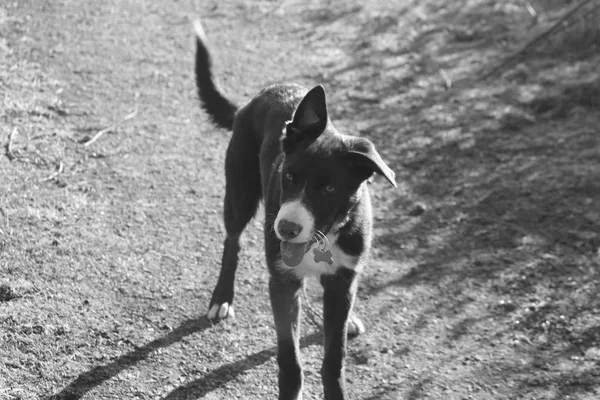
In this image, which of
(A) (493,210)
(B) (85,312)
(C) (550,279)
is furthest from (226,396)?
(A) (493,210)

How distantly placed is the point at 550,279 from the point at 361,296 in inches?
55.5

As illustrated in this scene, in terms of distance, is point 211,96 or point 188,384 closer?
point 188,384

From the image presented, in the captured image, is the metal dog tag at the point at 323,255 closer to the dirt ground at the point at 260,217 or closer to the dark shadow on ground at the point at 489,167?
the dirt ground at the point at 260,217

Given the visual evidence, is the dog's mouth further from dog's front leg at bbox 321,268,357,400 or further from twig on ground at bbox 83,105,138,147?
twig on ground at bbox 83,105,138,147

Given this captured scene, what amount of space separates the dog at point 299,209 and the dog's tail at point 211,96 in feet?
Answer: 1.17

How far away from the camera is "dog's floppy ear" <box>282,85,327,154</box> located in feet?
13.9

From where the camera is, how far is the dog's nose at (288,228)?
3895mm

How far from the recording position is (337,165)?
411 cm

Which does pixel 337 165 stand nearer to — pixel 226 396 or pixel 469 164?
pixel 226 396

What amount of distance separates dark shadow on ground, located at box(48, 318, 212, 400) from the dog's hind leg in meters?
0.14

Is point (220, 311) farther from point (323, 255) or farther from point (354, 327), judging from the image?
point (323, 255)

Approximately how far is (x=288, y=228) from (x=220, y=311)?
154 centimetres

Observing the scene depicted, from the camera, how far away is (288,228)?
3.90 m

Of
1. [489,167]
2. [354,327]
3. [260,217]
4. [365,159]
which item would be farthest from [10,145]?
[489,167]
